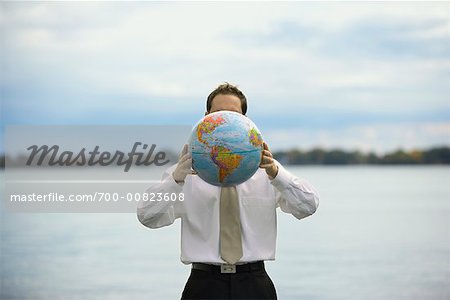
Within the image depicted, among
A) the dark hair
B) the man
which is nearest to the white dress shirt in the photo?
the man

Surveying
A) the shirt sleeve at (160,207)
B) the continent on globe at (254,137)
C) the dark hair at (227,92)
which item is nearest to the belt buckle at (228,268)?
the shirt sleeve at (160,207)

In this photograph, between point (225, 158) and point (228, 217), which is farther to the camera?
point (228, 217)

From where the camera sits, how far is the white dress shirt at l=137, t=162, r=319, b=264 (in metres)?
3.83

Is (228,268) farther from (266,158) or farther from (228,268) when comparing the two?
(266,158)

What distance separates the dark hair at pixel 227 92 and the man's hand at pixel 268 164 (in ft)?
0.87

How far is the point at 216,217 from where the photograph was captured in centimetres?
393

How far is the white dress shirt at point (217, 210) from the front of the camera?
12.6ft

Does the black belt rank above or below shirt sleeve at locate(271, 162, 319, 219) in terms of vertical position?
below

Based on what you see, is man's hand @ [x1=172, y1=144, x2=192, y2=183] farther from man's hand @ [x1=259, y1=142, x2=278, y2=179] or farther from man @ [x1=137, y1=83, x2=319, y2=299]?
man's hand @ [x1=259, y1=142, x2=278, y2=179]

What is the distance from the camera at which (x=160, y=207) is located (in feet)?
12.6

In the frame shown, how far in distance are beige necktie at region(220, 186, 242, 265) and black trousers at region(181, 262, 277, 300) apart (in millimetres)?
97

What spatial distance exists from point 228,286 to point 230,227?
292mm

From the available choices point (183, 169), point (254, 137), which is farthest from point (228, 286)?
point (254, 137)

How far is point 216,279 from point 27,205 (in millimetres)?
2209
